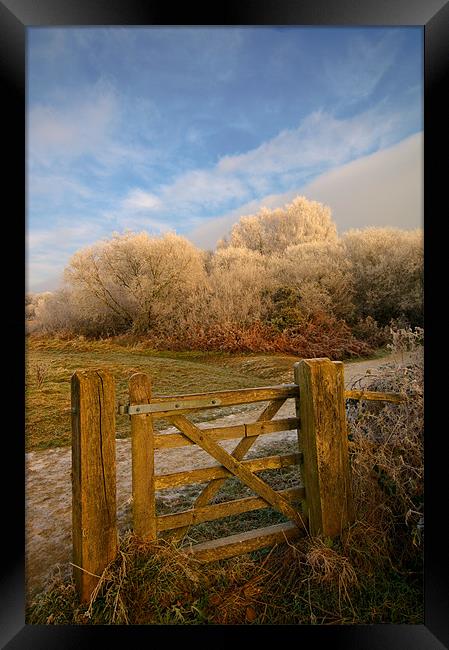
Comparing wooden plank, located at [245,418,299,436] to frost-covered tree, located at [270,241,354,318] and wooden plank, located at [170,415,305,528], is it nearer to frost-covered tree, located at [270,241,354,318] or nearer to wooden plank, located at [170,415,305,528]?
wooden plank, located at [170,415,305,528]

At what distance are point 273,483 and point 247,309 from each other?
1.34 metres

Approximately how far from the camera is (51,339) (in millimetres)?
2721

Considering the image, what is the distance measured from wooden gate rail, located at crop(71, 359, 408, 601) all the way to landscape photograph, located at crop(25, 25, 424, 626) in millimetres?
10

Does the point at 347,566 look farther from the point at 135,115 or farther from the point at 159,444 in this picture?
the point at 135,115

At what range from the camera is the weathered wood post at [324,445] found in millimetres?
1924

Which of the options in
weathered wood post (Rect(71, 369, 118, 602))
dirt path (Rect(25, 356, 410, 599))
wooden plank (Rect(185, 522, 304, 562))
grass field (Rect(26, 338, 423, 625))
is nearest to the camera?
weathered wood post (Rect(71, 369, 118, 602))

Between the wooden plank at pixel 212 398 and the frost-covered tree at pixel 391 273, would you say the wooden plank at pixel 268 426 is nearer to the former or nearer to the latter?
the wooden plank at pixel 212 398

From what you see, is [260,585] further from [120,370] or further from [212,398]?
[120,370]

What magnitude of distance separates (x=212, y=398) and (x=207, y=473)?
370 millimetres

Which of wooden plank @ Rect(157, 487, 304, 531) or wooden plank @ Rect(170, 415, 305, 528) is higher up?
wooden plank @ Rect(170, 415, 305, 528)

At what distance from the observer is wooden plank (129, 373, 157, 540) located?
1.65 meters

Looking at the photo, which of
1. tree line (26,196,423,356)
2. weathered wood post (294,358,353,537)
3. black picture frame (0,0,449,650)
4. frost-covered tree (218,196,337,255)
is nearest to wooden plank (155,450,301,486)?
weathered wood post (294,358,353,537)
